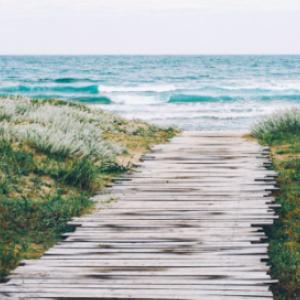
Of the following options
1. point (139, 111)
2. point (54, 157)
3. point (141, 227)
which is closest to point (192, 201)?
point (141, 227)

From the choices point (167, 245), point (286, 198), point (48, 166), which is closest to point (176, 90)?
point (48, 166)

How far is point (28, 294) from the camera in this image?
200 inches

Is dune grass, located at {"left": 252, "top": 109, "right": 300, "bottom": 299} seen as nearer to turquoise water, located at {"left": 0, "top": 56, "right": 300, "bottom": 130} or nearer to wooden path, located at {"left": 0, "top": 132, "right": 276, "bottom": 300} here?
wooden path, located at {"left": 0, "top": 132, "right": 276, "bottom": 300}

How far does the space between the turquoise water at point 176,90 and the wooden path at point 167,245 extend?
59.9 feet

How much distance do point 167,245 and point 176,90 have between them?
145 feet

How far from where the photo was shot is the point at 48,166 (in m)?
9.70

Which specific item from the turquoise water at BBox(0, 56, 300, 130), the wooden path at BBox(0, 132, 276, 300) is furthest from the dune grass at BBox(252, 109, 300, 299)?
the turquoise water at BBox(0, 56, 300, 130)

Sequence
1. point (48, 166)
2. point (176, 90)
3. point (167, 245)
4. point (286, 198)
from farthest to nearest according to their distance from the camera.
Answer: point (176, 90) → point (48, 166) → point (286, 198) → point (167, 245)

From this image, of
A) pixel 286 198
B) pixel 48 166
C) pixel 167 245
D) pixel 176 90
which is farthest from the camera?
pixel 176 90

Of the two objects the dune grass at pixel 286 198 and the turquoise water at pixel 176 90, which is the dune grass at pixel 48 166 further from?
the turquoise water at pixel 176 90

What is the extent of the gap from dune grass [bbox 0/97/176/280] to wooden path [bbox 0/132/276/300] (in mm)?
309

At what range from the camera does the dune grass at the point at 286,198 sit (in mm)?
5710

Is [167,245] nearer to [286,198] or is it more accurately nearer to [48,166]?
[286,198]

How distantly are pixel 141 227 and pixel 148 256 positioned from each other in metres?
1.01
